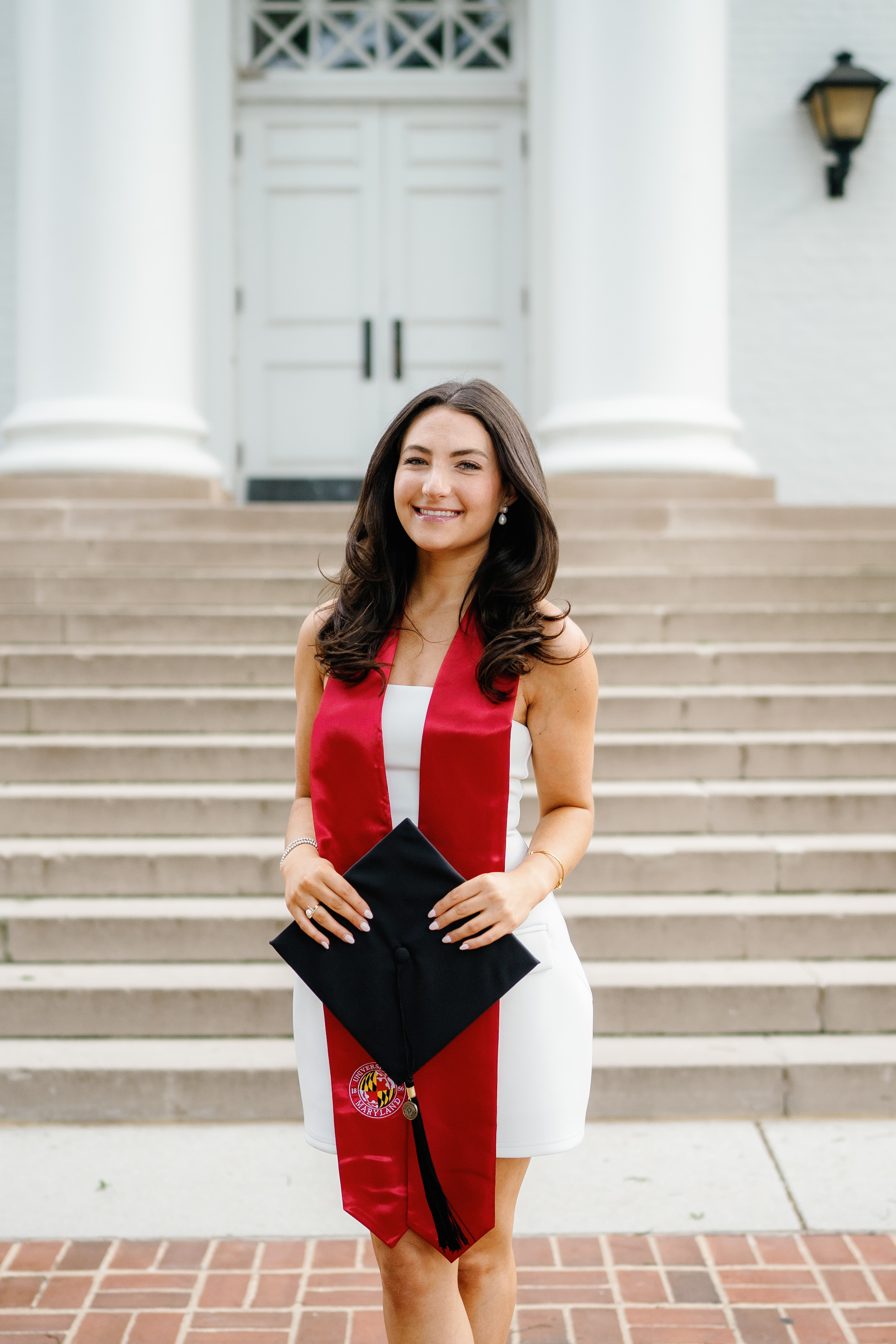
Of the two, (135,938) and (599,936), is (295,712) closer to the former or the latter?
(135,938)

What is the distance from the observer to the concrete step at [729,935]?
405 cm

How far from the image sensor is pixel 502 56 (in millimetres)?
8508

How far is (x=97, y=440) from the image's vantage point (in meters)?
6.93

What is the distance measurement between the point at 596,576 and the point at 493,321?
3.50m

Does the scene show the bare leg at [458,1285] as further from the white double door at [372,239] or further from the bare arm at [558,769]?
the white double door at [372,239]

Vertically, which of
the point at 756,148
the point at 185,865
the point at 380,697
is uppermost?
the point at 756,148

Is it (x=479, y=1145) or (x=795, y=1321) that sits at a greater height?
(x=479, y=1145)

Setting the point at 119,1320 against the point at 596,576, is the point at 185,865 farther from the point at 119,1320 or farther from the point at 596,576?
the point at 596,576

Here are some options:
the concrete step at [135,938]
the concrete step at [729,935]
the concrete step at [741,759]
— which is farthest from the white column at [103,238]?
the concrete step at [729,935]

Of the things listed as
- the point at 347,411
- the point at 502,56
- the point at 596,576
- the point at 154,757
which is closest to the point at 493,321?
the point at 347,411

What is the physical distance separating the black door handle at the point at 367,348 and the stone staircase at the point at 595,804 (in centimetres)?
243

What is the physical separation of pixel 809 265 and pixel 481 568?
7.49m

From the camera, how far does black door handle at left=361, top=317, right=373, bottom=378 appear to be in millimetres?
8539

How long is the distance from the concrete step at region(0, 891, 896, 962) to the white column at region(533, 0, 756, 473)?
3.53m
